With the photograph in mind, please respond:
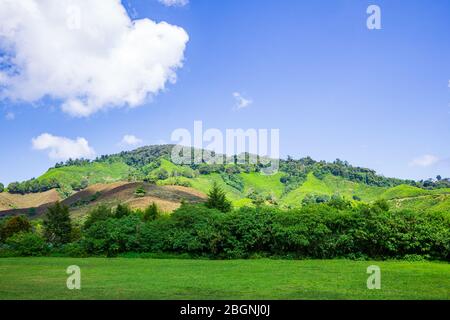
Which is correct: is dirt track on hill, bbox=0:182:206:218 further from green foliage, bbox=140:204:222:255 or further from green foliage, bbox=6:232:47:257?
green foliage, bbox=140:204:222:255

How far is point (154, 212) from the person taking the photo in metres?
61.0

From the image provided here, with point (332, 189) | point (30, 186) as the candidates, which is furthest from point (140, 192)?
point (332, 189)

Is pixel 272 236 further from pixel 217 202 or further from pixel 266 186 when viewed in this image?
pixel 266 186

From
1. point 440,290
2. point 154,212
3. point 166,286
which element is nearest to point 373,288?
point 440,290

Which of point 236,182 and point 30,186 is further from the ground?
point 236,182

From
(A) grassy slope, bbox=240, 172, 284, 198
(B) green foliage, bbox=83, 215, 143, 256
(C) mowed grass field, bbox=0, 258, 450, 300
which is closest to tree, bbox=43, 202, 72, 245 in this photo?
(B) green foliage, bbox=83, 215, 143, 256

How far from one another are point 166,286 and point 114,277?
4791 millimetres

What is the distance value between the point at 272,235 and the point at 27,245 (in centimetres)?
2325

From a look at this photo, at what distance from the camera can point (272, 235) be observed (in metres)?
35.5

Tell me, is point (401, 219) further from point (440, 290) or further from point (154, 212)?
point (154, 212)

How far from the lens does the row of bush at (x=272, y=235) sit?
33.0m

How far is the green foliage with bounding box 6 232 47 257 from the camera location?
132 feet

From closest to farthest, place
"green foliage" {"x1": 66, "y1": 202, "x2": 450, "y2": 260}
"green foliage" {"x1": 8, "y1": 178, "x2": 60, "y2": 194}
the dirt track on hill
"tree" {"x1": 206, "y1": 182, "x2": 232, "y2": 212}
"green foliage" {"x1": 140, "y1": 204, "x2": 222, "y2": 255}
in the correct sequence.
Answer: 1. "green foliage" {"x1": 66, "y1": 202, "x2": 450, "y2": 260}
2. "green foliage" {"x1": 140, "y1": 204, "x2": 222, "y2": 255}
3. "tree" {"x1": 206, "y1": 182, "x2": 232, "y2": 212}
4. the dirt track on hill
5. "green foliage" {"x1": 8, "y1": 178, "x2": 60, "y2": 194}

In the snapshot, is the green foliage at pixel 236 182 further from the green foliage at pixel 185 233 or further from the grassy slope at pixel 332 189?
the green foliage at pixel 185 233
